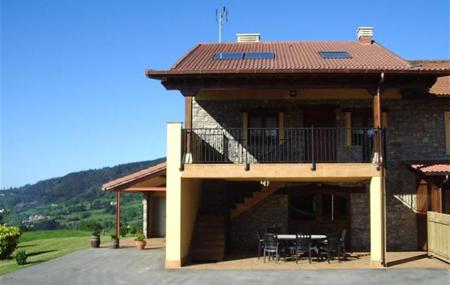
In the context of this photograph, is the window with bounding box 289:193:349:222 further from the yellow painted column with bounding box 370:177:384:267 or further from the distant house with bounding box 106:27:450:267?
the yellow painted column with bounding box 370:177:384:267

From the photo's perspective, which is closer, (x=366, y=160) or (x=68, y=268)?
(x=68, y=268)

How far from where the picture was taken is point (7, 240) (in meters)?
19.3

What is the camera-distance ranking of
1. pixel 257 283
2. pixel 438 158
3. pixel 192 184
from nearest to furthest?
pixel 257 283, pixel 192 184, pixel 438 158

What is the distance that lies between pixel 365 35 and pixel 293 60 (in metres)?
5.66

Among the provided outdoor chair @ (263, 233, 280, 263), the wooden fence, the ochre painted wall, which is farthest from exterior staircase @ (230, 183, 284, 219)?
the wooden fence

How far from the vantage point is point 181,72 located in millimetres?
14789

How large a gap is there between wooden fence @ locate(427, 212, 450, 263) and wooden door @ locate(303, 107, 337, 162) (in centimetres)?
382

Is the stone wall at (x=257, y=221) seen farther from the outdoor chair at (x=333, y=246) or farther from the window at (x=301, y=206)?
the outdoor chair at (x=333, y=246)

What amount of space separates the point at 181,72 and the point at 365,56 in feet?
23.9

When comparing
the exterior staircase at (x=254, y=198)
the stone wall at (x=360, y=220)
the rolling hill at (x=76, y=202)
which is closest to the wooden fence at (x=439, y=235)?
the stone wall at (x=360, y=220)

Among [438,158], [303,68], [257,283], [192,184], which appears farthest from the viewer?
[438,158]

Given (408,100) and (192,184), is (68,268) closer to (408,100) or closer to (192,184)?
(192,184)

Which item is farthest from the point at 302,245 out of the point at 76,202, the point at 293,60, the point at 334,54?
the point at 76,202

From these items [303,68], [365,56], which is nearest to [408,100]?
[365,56]
